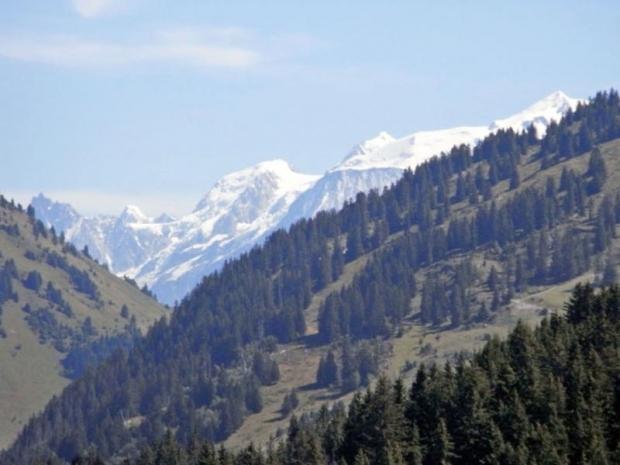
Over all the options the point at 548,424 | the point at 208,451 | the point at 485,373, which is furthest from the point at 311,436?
the point at 548,424

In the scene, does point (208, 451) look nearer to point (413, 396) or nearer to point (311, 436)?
point (311, 436)

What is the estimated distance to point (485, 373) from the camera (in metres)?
158

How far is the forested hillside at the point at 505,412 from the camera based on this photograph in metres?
136

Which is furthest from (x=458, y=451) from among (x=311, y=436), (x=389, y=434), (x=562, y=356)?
(x=311, y=436)

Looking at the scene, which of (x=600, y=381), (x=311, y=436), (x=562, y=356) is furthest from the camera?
(x=311, y=436)

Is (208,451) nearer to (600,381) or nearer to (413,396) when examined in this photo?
(413,396)

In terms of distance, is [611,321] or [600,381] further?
[611,321]

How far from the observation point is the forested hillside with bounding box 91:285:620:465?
135875 millimetres

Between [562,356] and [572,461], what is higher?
[562,356]

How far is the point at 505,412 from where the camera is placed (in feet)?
472

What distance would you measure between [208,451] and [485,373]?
123ft

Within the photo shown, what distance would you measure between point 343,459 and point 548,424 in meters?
25.0

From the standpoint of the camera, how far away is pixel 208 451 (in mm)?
173000

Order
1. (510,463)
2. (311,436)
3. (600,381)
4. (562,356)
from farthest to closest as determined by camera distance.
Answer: (311,436), (562,356), (600,381), (510,463)
